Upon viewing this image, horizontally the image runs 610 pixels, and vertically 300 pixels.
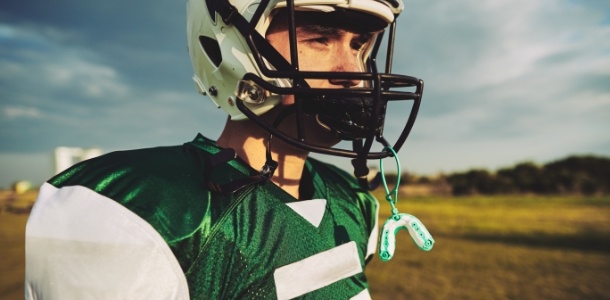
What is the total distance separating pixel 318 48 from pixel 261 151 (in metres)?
0.36

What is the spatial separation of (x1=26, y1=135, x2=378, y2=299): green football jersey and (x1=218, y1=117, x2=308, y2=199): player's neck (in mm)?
57

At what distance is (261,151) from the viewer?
136 centimetres

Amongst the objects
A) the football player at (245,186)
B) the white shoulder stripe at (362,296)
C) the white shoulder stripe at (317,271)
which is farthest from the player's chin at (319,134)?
the white shoulder stripe at (362,296)

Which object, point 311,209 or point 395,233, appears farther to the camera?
point 311,209

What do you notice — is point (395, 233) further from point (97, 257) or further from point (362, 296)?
point (97, 257)

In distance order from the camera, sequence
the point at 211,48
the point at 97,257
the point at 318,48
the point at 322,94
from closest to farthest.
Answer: the point at 97,257 → the point at 322,94 → the point at 318,48 → the point at 211,48

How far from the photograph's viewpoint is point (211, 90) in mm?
1486

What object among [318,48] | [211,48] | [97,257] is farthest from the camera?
[211,48]

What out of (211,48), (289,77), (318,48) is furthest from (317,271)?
(211,48)

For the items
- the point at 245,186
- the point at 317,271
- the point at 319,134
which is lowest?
the point at 317,271

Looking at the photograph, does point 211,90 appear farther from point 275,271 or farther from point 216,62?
point 275,271

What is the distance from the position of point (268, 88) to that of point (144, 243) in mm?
515

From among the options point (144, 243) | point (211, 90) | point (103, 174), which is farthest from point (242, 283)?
point (211, 90)

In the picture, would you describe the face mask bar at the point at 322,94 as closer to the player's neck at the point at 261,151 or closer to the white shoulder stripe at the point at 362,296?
the player's neck at the point at 261,151
